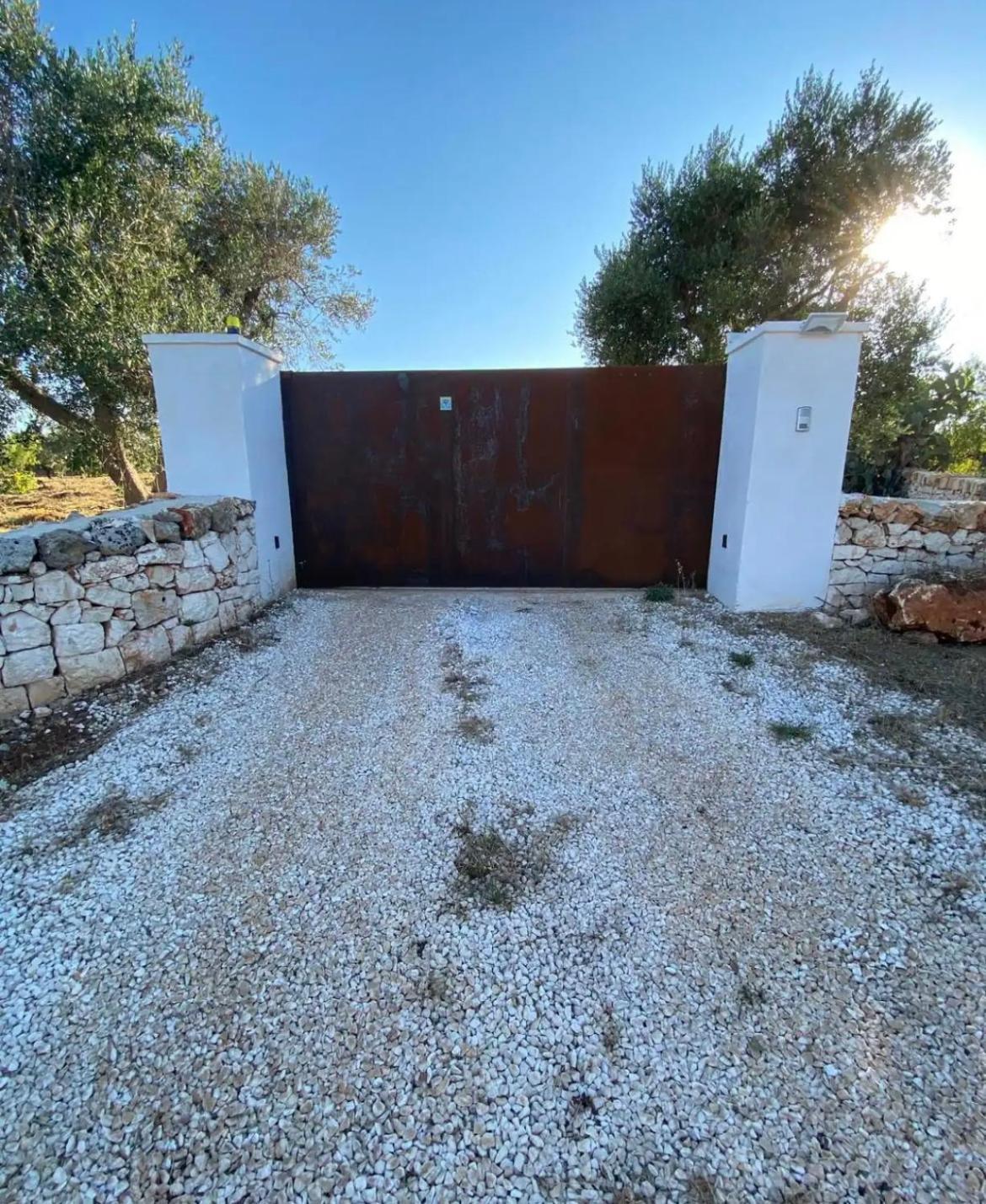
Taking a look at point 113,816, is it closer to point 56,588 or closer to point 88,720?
point 88,720

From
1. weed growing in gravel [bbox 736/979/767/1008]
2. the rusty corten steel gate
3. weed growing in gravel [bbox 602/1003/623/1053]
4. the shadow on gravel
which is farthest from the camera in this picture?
the rusty corten steel gate

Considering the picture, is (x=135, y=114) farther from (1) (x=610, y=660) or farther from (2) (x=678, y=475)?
(1) (x=610, y=660)

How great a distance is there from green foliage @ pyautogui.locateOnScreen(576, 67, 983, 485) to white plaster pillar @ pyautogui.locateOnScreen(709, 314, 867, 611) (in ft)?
14.1

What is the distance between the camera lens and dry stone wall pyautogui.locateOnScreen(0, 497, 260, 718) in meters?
3.03

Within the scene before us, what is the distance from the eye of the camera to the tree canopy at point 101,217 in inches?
235

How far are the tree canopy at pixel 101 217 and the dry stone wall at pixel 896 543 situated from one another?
736 centimetres

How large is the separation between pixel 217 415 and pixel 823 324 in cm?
453

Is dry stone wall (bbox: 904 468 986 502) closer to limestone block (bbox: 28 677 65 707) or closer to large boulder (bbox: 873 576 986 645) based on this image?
large boulder (bbox: 873 576 986 645)

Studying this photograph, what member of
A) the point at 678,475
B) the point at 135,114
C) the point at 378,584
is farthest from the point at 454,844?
the point at 135,114

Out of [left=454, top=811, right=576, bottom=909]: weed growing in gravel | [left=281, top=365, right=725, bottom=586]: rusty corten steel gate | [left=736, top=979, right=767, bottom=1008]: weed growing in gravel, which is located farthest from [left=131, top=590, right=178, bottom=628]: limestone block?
[left=736, top=979, right=767, bottom=1008]: weed growing in gravel

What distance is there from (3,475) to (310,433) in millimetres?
5493

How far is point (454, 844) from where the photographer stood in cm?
221

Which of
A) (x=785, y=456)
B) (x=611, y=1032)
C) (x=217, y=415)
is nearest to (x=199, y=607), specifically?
(x=217, y=415)

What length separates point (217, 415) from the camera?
172 inches
